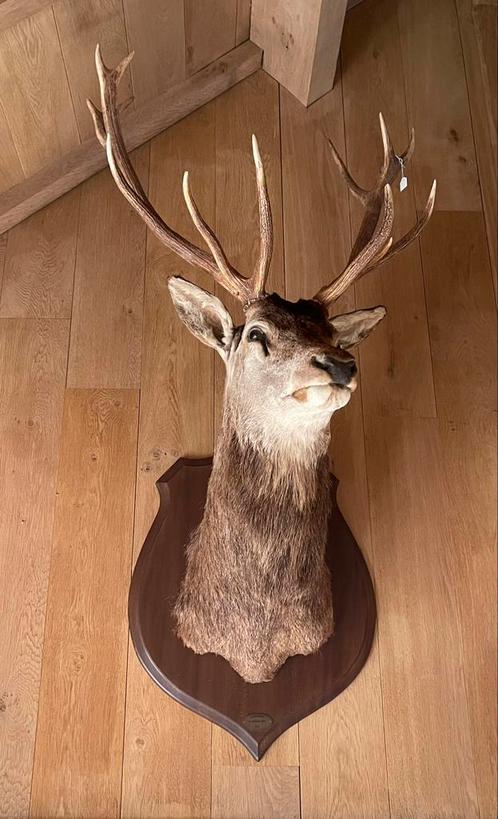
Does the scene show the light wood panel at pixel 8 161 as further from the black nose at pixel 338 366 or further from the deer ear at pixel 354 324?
the black nose at pixel 338 366

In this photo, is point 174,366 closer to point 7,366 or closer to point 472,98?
point 7,366

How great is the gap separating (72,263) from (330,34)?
781mm

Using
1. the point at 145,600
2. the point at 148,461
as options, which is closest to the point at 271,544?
the point at 145,600

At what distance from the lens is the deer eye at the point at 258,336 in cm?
133

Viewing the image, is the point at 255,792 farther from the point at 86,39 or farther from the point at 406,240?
the point at 86,39

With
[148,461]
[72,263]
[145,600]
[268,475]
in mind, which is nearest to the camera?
[268,475]

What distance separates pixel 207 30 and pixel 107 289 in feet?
2.20

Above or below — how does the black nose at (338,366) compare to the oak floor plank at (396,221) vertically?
below

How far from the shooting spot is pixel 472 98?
2232 millimetres

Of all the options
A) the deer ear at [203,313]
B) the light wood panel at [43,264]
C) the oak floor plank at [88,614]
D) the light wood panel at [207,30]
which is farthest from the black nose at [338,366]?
the light wood panel at [207,30]

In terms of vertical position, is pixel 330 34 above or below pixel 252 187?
above

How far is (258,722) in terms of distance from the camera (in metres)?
1.64

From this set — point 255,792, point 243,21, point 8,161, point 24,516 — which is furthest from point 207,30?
point 255,792

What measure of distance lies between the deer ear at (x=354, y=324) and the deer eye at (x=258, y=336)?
15 centimetres
